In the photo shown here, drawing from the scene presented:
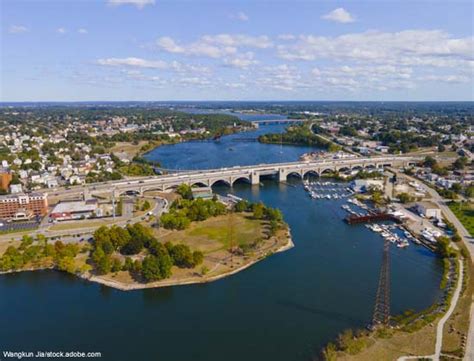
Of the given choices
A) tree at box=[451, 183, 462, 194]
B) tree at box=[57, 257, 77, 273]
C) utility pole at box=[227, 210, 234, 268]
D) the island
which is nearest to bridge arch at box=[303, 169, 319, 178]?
tree at box=[451, 183, 462, 194]

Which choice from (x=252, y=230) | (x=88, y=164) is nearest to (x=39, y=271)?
(x=252, y=230)

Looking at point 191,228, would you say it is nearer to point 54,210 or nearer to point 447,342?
point 54,210

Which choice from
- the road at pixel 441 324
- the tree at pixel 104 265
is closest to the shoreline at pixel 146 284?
the tree at pixel 104 265

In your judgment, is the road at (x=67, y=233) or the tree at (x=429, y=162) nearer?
the road at (x=67, y=233)

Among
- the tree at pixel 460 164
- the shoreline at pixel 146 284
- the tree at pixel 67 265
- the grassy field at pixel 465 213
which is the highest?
→ the tree at pixel 460 164

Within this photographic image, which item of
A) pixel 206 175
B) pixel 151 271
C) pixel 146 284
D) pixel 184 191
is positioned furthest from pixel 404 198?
pixel 146 284

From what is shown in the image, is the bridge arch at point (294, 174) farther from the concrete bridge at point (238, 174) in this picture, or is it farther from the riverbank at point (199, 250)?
the riverbank at point (199, 250)
